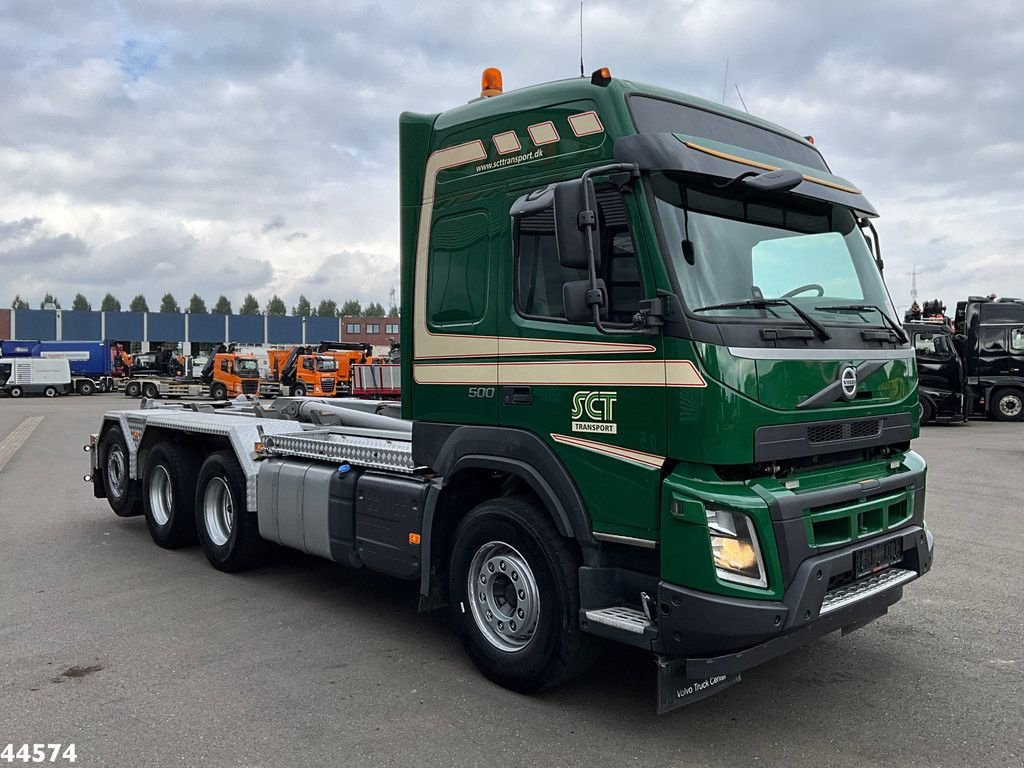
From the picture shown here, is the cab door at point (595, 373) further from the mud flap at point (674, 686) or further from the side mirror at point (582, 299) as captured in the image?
the mud flap at point (674, 686)

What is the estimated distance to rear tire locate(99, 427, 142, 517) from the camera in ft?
29.7

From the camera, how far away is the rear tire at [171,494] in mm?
8047

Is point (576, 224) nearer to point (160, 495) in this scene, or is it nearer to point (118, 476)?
point (160, 495)

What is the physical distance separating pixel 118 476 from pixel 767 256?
789 cm

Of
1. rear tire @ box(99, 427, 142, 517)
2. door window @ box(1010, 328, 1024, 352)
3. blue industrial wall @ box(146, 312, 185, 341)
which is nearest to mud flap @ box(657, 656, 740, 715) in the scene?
rear tire @ box(99, 427, 142, 517)

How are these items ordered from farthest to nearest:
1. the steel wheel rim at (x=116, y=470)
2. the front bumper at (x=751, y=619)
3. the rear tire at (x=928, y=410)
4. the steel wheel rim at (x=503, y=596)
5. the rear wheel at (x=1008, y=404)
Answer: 1. the rear wheel at (x=1008, y=404)
2. the rear tire at (x=928, y=410)
3. the steel wheel rim at (x=116, y=470)
4. the steel wheel rim at (x=503, y=596)
5. the front bumper at (x=751, y=619)

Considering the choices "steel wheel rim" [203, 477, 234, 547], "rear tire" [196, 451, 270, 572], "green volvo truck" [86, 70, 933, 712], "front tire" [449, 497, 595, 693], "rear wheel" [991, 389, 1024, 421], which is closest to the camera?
"green volvo truck" [86, 70, 933, 712]

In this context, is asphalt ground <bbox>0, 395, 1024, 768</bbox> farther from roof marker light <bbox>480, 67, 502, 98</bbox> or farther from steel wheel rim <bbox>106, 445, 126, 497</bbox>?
roof marker light <bbox>480, 67, 502, 98</bbox>

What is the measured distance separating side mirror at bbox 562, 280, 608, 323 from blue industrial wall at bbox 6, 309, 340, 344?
80328mm

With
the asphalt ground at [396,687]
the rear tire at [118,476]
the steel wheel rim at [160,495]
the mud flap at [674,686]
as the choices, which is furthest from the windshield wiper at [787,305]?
the rear tire at [118,476]

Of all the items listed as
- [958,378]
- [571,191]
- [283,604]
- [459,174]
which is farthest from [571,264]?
[958,378]

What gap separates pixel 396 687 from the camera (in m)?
Answer: 4.76

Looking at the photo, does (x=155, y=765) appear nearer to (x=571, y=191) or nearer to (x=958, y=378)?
(x=571, y=191)

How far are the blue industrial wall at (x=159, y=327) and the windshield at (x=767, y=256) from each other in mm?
80492
